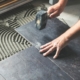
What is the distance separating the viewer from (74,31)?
4.27ft

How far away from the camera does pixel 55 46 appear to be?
1370 millimetres

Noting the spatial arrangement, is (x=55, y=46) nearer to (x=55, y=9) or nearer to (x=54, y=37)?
(x=54, y=37)

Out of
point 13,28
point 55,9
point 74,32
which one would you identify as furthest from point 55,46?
point 13,28

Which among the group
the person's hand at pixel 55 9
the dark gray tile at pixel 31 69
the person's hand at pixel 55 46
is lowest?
the dark gray tile at pixel 31 69

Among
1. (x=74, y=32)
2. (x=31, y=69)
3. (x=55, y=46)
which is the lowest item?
(x=31, y=69)

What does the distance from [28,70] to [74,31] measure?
1.30 feet

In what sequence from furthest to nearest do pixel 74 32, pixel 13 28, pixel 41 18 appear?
1. pixel 13 28
2. pixel 41 18
3. pixel 74 32

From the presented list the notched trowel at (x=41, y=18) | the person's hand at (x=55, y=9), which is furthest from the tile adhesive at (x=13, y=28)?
the person's hand at (x=55, y=9)

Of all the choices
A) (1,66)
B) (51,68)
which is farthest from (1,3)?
(51,68)

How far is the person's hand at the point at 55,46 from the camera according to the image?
4.41 feet

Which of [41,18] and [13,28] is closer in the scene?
[41,18]

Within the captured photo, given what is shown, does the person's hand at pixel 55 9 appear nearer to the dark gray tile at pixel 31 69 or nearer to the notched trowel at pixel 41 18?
the notched trowel at pixel 41 18

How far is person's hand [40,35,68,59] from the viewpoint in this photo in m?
1.34

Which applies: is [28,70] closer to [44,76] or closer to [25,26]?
[44,76]
